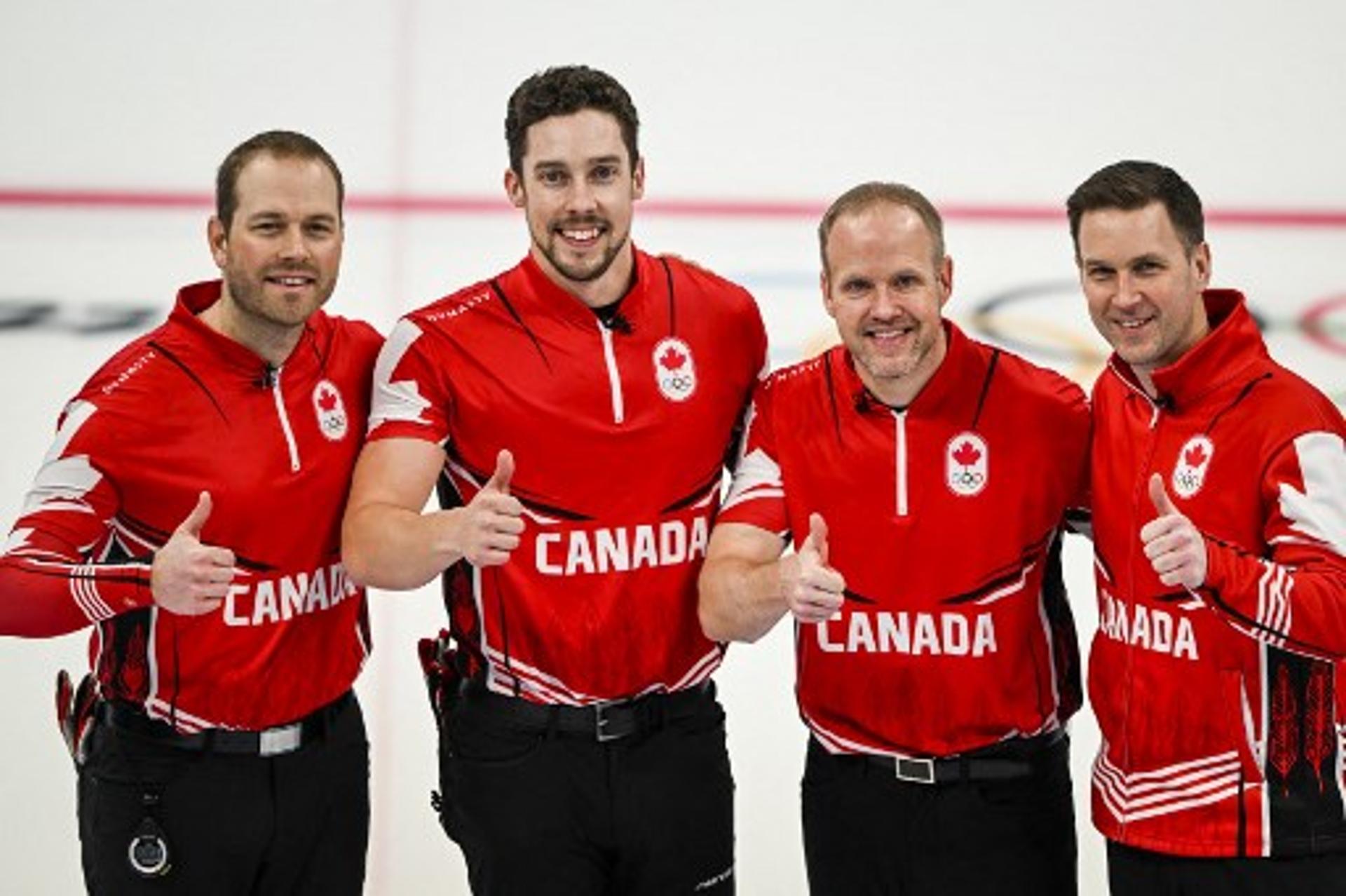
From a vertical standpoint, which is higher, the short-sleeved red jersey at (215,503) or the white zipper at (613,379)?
the white zipper at (613,379)

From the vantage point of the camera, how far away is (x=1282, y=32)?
515 centimetres

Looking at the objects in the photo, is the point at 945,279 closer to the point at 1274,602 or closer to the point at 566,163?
the point at 566,163

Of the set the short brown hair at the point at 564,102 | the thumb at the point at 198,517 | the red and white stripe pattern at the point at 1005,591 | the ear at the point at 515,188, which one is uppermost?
the short brown hair at the point at 564,102

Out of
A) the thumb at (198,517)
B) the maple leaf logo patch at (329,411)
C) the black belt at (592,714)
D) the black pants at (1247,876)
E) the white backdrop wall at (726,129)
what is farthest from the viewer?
the white backdrop wall at (726,129)

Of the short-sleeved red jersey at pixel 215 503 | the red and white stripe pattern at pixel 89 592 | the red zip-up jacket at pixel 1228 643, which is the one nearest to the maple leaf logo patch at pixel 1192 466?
the red zip-up jacket at pixel 1228 643

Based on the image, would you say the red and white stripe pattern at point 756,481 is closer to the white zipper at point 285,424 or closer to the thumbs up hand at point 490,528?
the thumbs up hand at point 490,528

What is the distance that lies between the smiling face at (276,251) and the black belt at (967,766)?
3.96 feet

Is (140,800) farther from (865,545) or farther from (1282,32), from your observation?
(1282,32)

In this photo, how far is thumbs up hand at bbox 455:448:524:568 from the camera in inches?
113

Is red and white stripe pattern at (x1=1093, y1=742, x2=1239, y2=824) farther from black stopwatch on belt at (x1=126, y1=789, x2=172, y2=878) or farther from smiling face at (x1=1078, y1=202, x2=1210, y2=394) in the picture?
black stopwatch on belt at (x1=126, y1=789, x2=172, y2=878)

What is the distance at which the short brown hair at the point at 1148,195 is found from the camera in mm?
3055

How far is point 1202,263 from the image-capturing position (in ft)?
10.1

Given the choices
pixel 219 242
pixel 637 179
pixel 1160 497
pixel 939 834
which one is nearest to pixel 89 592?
pixel 219 242

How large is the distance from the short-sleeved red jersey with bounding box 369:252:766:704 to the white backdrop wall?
1691 millimetres
